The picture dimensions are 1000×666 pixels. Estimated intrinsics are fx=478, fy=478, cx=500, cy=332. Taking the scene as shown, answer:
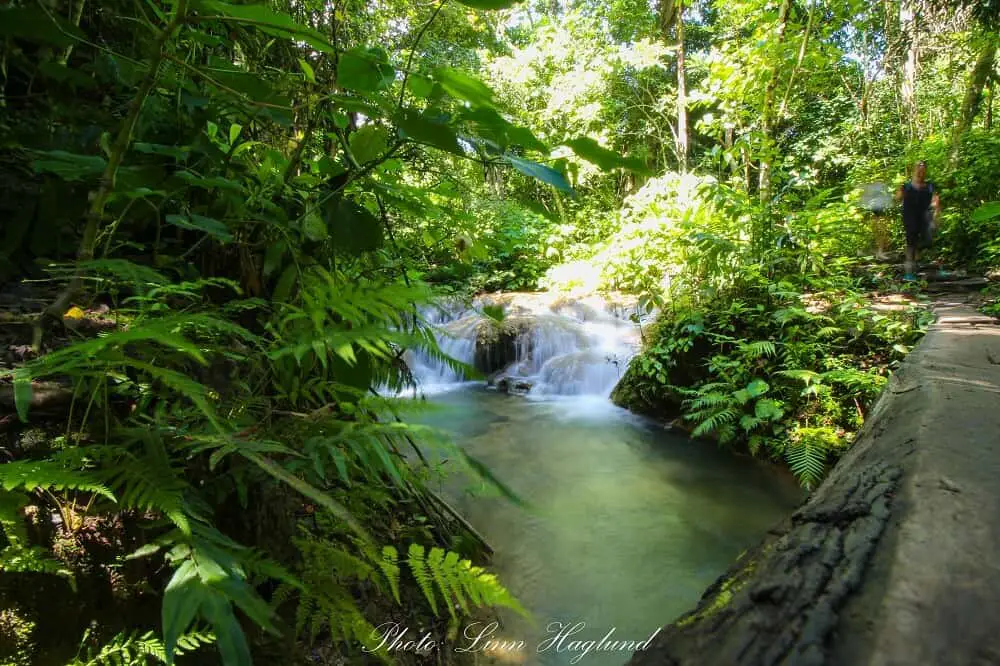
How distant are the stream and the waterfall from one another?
23.9 inches

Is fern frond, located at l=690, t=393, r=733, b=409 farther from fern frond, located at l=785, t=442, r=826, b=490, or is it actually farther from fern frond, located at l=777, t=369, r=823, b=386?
fern frond, located at l=785, t=442, r=826, b=490

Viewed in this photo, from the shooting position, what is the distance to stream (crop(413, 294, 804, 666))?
248 cm

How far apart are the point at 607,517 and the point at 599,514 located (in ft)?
0.21

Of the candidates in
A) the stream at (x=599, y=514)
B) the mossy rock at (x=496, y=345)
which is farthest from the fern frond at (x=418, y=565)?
the mossy rock at (x=496, y=345)

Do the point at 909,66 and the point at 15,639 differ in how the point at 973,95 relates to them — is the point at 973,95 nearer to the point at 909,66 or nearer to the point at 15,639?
the point at 909,66

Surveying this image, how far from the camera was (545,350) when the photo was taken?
7840mm

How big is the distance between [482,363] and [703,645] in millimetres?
7100

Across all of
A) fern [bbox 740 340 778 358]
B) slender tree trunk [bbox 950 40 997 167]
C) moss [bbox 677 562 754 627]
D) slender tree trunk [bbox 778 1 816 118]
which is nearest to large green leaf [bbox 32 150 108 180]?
moss [bbox 677 562 754 627]

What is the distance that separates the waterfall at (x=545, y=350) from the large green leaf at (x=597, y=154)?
5972 mm

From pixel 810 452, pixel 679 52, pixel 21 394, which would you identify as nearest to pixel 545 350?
pixel 810 452

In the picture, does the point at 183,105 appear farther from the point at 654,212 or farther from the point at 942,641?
the point at 654,212

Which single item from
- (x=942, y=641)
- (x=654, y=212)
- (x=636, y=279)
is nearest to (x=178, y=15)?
(x=942, y=641)

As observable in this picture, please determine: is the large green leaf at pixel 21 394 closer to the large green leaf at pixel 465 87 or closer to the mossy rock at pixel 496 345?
the large green leaf at pixel 465 87

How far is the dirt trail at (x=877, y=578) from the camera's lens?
0.68 m
